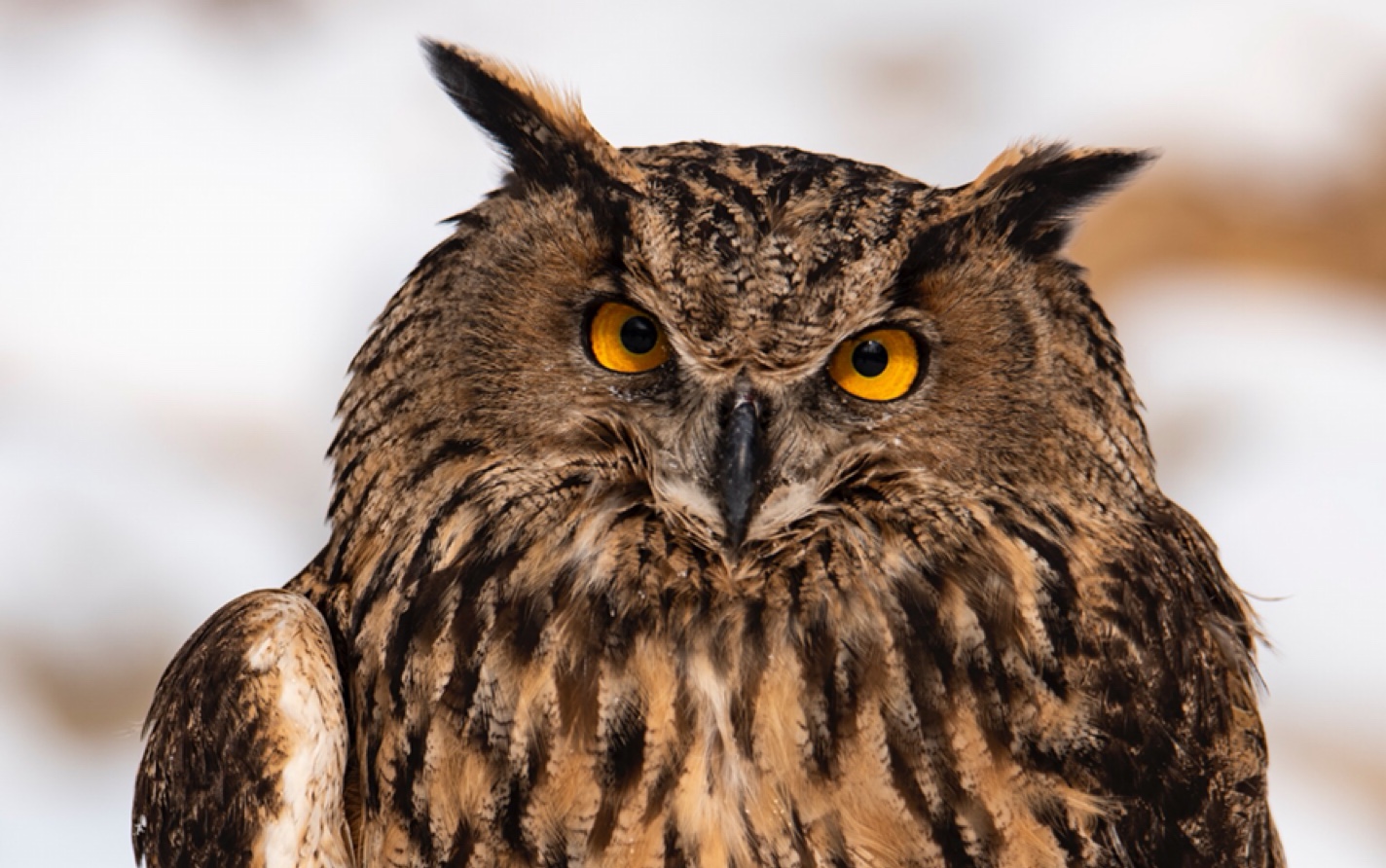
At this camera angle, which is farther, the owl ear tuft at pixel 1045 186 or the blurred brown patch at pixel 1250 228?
the blurred brown patch at pixel 1250 228

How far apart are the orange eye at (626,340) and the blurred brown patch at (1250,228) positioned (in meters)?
2.63

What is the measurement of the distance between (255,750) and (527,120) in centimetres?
73

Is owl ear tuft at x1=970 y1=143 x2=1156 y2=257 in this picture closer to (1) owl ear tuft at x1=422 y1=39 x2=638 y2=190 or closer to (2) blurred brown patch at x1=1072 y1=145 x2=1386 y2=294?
(1) owl ear tuft at x1=422 y1=39 x2=638 y2=190

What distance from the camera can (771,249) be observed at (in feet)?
4.57

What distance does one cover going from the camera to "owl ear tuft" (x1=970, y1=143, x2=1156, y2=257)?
62.3 inches

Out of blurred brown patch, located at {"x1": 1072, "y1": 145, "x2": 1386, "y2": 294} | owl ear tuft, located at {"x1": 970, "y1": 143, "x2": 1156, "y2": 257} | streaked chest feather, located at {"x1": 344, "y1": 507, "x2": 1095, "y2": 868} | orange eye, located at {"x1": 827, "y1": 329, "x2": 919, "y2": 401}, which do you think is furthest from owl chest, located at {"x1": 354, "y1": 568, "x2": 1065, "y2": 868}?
blurred brown patch, located at {"x1": 1072, "y1": 145, "x2": 1386, "y2": 294}

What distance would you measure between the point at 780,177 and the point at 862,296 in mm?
161

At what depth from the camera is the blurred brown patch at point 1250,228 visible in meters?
3.88

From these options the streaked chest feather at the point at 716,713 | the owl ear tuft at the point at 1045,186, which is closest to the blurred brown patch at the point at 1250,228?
the owl ear tuft at the point at 1045,186

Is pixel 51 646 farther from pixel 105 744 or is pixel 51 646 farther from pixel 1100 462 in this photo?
pixel 1100 462

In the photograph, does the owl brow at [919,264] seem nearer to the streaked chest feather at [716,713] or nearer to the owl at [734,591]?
the owl at [734,591]

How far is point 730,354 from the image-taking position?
1.40 m

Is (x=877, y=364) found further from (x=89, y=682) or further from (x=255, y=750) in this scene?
(x=89, y=682)

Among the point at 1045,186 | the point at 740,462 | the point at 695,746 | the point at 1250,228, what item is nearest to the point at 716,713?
the point at 695,746
